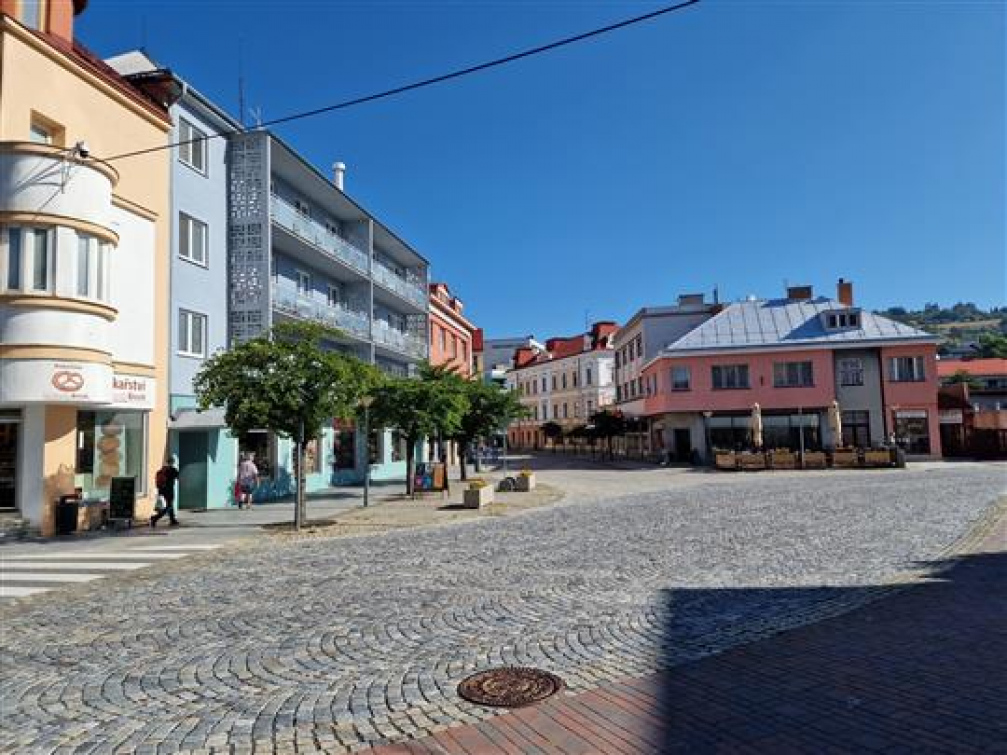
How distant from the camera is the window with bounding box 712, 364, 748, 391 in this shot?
4188 cm

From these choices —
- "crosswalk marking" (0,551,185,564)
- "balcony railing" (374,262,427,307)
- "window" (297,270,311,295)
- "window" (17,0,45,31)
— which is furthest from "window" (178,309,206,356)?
"balcony railing" (374,262,427,307)

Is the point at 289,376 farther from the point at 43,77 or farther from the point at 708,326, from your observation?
the point at 708,326

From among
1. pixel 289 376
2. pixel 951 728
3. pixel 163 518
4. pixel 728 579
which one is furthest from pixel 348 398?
pixel 951 728

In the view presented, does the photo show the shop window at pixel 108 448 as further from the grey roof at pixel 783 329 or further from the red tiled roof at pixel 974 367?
the red tiled roof at pixel 974 367

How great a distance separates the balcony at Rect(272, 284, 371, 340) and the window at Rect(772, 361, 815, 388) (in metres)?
24.2

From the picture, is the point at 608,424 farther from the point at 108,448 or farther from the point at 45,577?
the point at 45,577

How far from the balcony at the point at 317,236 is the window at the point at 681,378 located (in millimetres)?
20325

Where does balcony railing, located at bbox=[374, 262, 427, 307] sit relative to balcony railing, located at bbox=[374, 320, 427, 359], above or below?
above

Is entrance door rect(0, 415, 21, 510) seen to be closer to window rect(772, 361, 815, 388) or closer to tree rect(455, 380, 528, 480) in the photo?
tree rect(455, 380, 528, 480)

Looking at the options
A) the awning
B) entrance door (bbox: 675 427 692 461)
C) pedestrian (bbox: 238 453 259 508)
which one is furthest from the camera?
entrance door (bbox: 675 427 692 461)

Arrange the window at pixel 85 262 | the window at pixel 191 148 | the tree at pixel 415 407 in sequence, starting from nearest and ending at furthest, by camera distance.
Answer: the window at pixel 85 262
the window at pixel 191 148
the tree at pixel 415 407

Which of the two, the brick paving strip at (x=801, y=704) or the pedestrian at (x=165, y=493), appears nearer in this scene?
the brick paving strip at (x=801, y=704)

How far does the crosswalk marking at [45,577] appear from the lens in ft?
35.7

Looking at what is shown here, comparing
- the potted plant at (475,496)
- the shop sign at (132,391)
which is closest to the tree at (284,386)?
the shop sign at (132,391)
